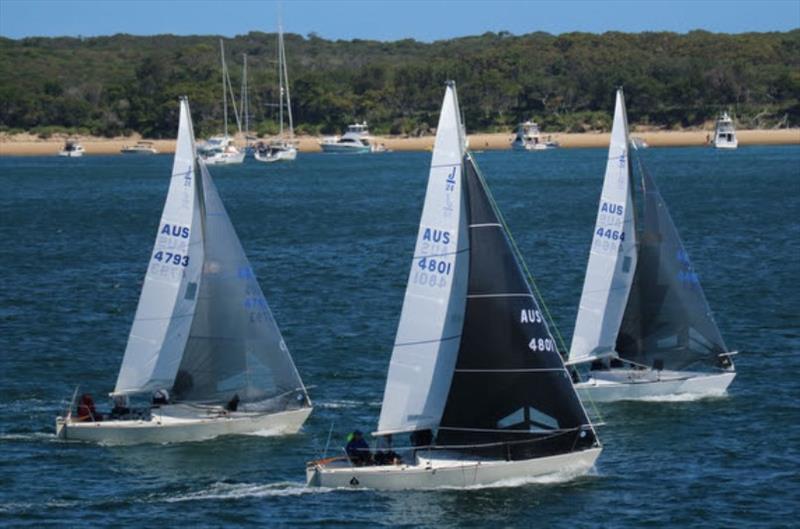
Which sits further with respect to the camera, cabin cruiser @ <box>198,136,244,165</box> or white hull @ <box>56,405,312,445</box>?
cabin cruiser @ <box>198,136,244,165</box>

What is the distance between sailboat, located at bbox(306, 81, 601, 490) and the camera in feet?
116

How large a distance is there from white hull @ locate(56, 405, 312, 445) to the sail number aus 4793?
3.72 m

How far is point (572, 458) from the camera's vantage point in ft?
120

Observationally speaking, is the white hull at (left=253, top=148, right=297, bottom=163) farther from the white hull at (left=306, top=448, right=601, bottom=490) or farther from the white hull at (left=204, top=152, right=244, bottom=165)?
the white hull at (left=306, top=448, right=601, bottom=490)

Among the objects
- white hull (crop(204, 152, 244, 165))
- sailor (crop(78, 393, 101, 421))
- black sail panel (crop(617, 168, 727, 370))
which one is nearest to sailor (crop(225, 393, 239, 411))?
sailor (crop(78, 393, 101, 421))

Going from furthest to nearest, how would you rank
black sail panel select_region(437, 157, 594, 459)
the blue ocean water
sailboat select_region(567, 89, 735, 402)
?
sailboat select_region(567, 89, 735, 402) < black sail panel select_region(437, 157, 594, 459) < the blue ocean water

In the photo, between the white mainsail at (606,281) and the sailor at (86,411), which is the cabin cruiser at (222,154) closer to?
the white mainsail at (606,281)

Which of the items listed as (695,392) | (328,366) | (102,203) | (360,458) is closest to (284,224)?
(102,203)

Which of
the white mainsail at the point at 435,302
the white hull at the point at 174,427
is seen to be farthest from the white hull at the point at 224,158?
the white mainsail at the point at 435,302

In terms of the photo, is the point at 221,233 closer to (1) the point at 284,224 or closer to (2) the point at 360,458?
(2) the point at 360,458

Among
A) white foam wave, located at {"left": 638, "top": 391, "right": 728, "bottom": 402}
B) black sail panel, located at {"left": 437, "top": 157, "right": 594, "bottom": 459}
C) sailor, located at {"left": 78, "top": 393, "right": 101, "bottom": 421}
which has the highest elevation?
black sail panel, located at {"left": 437, "top": 157, "right": 594, "bottom": 459}

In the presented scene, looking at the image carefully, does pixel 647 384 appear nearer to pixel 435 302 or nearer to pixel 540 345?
pixel 540 345

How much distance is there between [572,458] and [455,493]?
2.78 meters

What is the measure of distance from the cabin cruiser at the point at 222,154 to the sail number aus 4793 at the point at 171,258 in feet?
464
